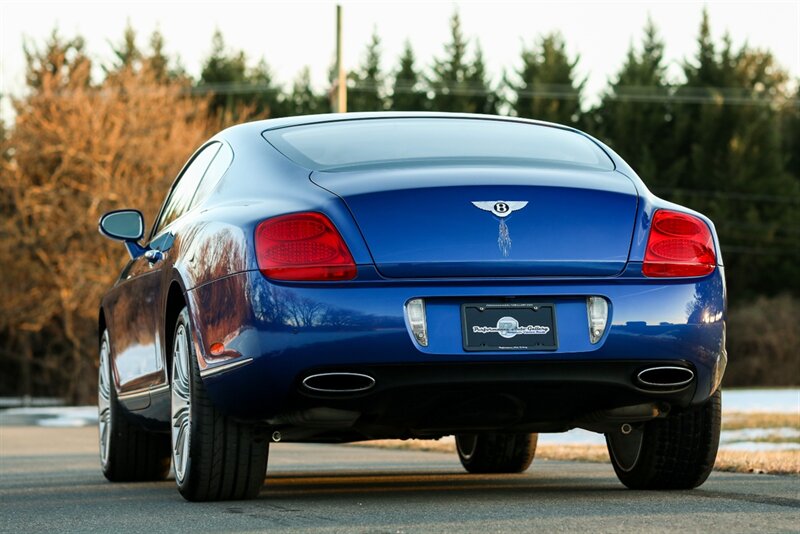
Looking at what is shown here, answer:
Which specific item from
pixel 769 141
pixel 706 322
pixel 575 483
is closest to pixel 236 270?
pixel 706 322

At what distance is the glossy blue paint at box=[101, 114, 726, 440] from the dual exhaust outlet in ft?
0.14

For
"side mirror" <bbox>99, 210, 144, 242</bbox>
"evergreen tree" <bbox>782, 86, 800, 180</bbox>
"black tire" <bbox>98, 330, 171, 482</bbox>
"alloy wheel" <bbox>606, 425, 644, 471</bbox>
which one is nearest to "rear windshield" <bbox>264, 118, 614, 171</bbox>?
"alloy wheel" <bbox>606, 425, 644, 471</bbox>

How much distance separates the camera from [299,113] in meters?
59.3

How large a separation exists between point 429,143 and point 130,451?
8.81 ft

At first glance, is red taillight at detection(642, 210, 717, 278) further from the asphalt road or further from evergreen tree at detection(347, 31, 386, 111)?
evergreen tree at detection(347, 31, 386, 111)

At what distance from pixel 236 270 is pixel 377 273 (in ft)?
1.85

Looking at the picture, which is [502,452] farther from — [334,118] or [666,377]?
[666,377]

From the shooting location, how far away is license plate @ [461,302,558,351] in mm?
5246

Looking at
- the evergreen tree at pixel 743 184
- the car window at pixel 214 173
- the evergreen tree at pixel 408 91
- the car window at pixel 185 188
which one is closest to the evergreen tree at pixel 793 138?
the evergreen tree at pixel 743 184

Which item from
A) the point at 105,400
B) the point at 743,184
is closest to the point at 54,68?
the point at 743,184

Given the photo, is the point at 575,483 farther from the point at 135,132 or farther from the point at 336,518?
the point at 135,132

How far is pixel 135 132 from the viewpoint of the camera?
34.0 meters

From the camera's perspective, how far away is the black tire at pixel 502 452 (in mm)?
8031

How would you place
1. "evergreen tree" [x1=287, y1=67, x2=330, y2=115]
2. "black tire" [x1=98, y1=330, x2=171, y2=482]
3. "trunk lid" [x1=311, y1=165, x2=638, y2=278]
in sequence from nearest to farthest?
"trunk lid" [x1=311, y1=165, x2=638, y2=278] → "black tire" [x1=98, y1=330, x2=171, y2=482] → "evergreen tree" [x1=287, y1=67, x2=330, y2=115]
